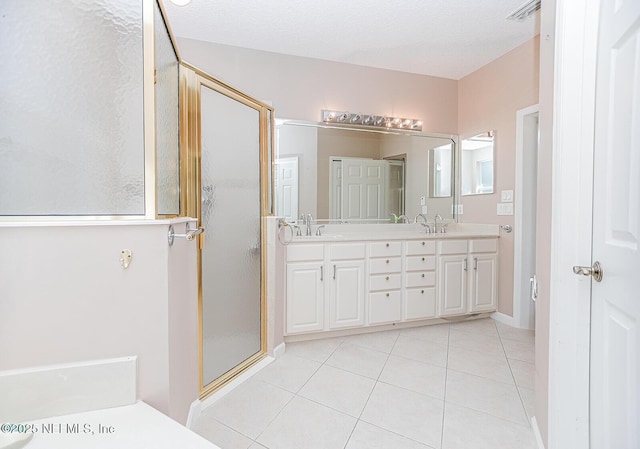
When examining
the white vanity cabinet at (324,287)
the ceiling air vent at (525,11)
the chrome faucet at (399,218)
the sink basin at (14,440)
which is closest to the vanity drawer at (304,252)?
the white vanity cabinet at (324,287)

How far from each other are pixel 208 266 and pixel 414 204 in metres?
2.39

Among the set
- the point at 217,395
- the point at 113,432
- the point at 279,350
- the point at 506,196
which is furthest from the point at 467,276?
the point at 113,432

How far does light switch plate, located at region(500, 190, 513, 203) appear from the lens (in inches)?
115

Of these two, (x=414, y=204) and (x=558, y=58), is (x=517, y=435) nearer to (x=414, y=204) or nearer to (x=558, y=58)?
(x=558, y=58)

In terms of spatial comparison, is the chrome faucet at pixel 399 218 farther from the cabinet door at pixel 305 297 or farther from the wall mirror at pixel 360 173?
the cabinet door at pixel 305 297

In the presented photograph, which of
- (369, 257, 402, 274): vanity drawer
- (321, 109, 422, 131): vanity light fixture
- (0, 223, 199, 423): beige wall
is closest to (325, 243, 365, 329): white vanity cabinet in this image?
(369, 257, 402, 274): vanity drawer

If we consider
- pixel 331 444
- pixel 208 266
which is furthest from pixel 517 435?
pixel 208 266

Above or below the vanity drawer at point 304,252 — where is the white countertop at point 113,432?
below

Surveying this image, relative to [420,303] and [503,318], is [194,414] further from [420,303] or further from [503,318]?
[503,318]

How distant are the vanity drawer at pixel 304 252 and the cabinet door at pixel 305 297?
4 cm

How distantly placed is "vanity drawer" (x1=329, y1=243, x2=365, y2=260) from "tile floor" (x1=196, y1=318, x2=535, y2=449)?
0.71 meters

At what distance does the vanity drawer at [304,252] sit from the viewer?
248cm

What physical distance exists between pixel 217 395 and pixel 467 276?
2.42 metres

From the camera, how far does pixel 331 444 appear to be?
4.59 feet
